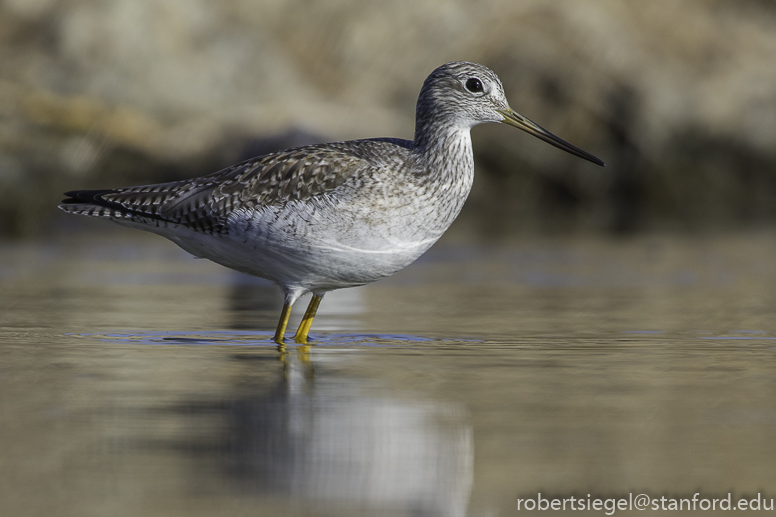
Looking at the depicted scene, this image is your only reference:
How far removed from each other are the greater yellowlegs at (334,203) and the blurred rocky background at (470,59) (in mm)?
10289

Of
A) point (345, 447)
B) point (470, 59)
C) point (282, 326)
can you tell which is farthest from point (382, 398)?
point (470, 59)

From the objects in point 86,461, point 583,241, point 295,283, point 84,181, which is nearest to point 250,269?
point 295,283

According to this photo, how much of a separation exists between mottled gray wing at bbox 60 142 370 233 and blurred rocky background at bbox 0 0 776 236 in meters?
10.1

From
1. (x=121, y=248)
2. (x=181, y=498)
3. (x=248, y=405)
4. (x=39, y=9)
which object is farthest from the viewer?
(x=39, y=9)

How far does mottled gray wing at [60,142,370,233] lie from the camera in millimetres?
8234

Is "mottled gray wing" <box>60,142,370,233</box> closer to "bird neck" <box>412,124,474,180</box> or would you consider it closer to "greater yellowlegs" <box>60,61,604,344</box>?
"greater yellowlegs" <box>60,61,604,344</box>

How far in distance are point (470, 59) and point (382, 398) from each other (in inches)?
686

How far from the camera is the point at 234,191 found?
8492 mm

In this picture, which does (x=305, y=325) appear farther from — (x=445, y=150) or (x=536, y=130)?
(x=536, y=130)

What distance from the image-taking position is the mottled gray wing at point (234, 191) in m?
8.23

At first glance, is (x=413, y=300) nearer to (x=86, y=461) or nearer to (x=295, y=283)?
(x=295, y=283)

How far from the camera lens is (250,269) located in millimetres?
8594

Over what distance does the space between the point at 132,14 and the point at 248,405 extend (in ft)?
54.6

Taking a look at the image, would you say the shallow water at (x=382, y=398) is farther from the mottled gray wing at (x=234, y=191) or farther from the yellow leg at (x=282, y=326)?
the mottled gray wing at (x=234, y=191)
